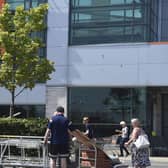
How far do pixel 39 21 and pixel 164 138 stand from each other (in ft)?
32.6

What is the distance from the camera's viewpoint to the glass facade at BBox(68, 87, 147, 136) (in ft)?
98.1

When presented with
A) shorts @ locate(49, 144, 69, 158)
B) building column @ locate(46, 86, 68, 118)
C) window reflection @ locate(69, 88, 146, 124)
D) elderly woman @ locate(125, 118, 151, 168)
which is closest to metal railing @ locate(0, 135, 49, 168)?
shorts @ locate(49, 144, 69, 158)

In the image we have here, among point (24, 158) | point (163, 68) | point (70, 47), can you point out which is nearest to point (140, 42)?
point (163, 68)

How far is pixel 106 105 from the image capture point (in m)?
30.6

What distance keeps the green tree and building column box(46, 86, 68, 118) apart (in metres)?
4.18

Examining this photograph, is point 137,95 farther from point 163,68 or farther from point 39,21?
point 39,21

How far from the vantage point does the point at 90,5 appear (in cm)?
3097

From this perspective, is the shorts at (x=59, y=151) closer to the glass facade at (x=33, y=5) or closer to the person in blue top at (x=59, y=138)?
the person in blue top at (x=59, y=138)

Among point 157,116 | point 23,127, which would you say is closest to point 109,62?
point 157,116

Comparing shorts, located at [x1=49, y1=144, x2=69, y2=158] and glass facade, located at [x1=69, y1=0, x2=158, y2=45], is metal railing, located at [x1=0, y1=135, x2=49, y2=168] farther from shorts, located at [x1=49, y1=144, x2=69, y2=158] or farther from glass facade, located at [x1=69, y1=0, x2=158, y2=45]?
glass facade, located at [x1=69, y1=0, x2=158, y2=45]

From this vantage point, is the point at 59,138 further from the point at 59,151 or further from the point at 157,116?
the point at 157,116

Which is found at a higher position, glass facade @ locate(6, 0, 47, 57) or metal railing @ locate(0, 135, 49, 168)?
glass facade @ locate(6, 0, 47, 57)

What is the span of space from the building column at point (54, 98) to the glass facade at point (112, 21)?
2669 millimetres

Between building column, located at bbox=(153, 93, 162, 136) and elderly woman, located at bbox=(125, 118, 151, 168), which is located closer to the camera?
elderly woman, located at bbox=(125, 118, 151, 168)
